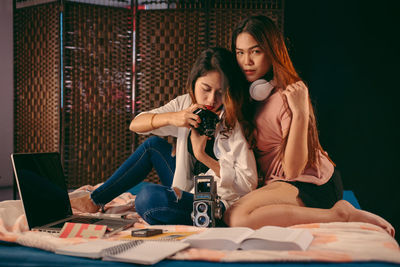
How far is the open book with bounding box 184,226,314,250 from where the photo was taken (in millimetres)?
1016

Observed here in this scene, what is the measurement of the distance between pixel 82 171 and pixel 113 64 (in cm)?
100

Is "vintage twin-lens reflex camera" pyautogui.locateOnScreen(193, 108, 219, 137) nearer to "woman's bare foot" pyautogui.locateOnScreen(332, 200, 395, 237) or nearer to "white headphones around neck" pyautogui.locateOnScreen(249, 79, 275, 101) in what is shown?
"white headphones around neck" pyautogui.locateOnScreen(249, 79, 275, 101)

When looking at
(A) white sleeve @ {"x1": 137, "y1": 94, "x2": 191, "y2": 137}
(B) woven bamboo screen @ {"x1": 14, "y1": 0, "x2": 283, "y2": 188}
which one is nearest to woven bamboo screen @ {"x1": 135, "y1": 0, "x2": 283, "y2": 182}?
(B) woven bamboo screen @ {"x1": 14, "y1": 0, "x2": 283, "y2": 188}

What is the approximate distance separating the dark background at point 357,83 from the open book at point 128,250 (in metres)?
2.33

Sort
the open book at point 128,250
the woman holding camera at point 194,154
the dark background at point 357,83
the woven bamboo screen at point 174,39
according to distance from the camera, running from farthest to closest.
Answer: the woven bamboo screen at point 174,39, the dark background at point 357,83, the woman holding camera at point 194,154, the open book at point 128,250

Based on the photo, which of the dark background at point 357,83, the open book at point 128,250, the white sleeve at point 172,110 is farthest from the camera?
the dark background at point 357,83

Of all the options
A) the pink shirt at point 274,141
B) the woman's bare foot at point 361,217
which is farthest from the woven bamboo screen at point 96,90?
the woman's bare foot at point 361,217

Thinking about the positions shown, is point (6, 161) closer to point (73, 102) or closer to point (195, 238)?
point (73, 102)

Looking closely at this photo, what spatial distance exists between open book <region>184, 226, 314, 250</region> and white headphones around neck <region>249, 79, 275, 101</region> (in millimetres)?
686

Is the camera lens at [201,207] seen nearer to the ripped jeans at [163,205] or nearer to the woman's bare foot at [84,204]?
the ripped jeans at [163,205]

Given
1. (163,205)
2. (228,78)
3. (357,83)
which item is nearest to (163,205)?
(163,205)

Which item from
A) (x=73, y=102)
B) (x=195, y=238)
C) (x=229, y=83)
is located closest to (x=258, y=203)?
(x=195, y=238)

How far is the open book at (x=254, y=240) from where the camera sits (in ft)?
3.33

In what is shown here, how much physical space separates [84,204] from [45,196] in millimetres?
311
